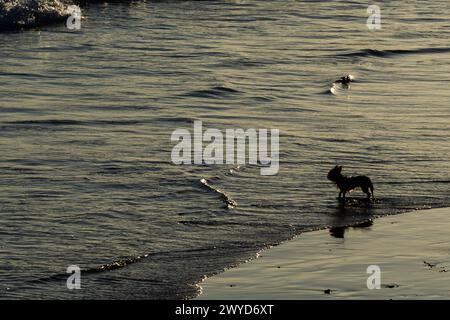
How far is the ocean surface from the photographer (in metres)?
10.6

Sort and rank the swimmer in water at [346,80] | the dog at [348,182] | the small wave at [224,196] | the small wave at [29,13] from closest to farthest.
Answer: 1. the small wave at [224,196]
2. the dog at [348,182]
3. the swimmer in water at [346,80]
4. the small wave at [29,13]

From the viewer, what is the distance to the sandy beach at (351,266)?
9375mm

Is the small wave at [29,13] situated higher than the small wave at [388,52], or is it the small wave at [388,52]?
the small wave at [29,13]

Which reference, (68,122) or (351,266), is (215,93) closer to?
(68,122)

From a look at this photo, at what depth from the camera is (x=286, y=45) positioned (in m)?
23.5

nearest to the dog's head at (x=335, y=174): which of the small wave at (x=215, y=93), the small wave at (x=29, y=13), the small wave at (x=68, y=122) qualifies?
the small wave at (x=68, y=122)

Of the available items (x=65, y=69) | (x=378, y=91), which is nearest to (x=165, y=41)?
(x=65, y=69)

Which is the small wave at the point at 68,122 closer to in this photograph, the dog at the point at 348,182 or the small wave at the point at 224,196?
the small wave at the point at 224,196

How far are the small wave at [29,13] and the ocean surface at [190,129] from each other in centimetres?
55

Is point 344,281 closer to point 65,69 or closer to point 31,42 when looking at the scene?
point 65,69

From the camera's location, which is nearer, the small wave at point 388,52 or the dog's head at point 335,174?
the dog's head at point 335,174

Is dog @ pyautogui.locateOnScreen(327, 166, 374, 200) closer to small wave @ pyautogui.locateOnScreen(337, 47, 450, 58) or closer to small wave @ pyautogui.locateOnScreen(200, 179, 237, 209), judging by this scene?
small wave @ pyautogui.locateOnScreen(200, 179, 237, 209)

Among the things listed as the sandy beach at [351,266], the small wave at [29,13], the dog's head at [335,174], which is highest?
the small wave at [29,13]

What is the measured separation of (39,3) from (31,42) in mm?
3938
